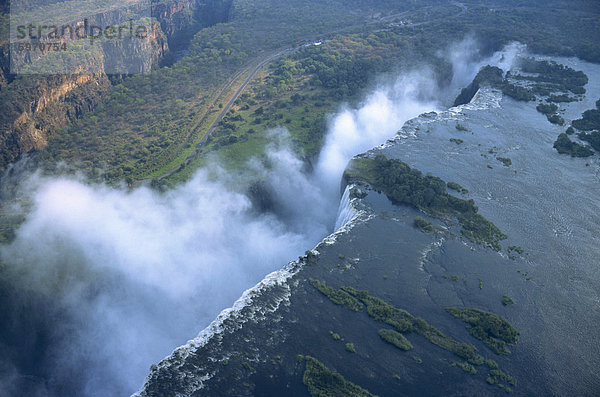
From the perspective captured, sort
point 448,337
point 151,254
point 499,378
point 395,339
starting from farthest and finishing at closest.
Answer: point 151,254
point 448,337
point 395,339
point 499,378

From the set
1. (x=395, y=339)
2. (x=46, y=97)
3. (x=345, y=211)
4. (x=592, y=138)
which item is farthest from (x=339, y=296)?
(x=46, y=97)

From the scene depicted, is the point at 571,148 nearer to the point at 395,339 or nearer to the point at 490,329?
the point at 490,329

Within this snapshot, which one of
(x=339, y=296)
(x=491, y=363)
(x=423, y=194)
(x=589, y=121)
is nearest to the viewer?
(x=491, y=363)

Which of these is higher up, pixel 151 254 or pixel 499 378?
pixel 499 378

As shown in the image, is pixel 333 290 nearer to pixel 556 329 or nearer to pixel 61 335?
pixel 556 329

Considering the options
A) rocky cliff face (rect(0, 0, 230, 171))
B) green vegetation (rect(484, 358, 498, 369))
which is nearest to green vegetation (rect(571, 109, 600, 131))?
green vegetation (rect(484, 358, 498, 369))

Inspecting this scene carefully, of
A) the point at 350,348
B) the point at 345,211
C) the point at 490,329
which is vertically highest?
the point at 490,329

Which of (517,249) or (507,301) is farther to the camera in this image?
(517,249)

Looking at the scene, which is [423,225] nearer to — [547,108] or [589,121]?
[589,121]
